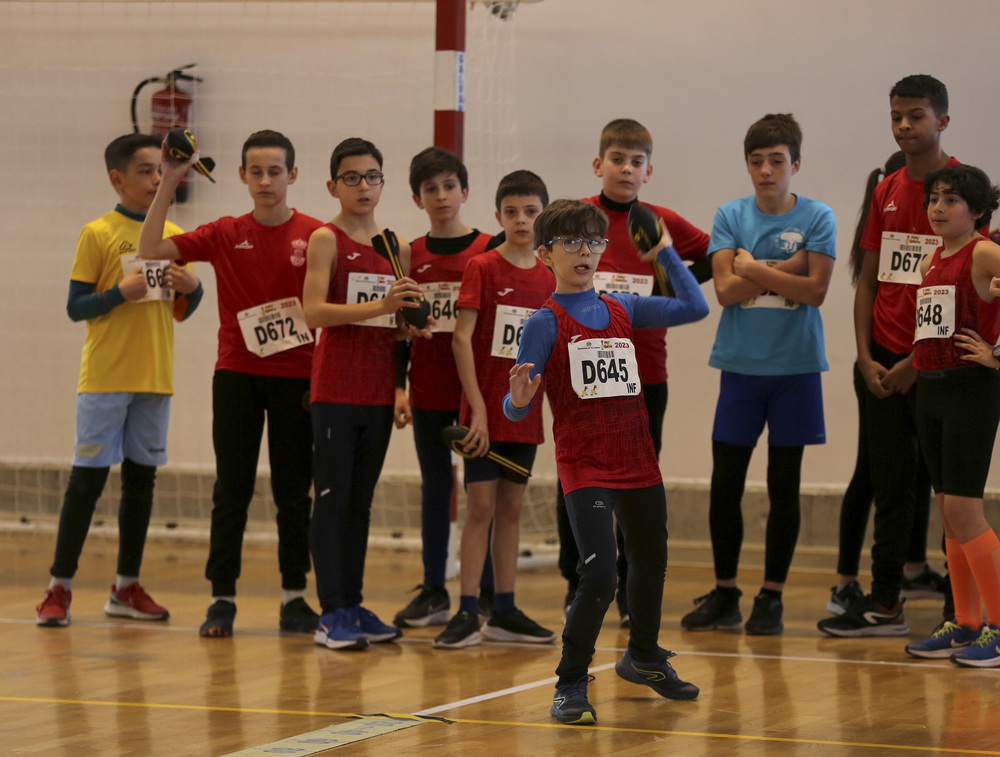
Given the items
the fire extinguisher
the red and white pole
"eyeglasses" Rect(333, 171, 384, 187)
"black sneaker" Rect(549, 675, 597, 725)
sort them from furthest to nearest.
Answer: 1. the fire extinguisher
2. the red and white pole
3. "eyeglasses" Rect(333, 171, 384, 187)
4. "black sneaker" Rect(549, 675, 597, 725)

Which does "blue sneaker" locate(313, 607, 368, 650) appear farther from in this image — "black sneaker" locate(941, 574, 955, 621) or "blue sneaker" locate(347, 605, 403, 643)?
"black sneaker" locate(941, 574, 955, 621)

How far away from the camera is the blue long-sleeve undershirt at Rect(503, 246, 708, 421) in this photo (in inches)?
118

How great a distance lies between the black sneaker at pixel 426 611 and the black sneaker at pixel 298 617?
0.28 m

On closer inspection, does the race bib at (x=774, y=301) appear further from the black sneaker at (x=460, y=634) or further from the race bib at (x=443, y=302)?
the black sneaker at (x=460, y=634)

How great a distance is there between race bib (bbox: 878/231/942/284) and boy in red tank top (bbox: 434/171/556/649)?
1078 millimetres

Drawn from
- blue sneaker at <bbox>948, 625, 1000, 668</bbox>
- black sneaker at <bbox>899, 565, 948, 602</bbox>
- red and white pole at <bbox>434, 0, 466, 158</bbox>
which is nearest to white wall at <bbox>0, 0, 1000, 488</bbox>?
red and white pole at <bbox>434, 0, 466, 158</bbox>

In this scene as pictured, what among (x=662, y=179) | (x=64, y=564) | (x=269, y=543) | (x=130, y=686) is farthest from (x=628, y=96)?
(x=130, y=686)

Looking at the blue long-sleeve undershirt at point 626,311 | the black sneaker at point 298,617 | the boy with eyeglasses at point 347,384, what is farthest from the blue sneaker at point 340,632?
the blue long-sleeve undershirt at point 626,311

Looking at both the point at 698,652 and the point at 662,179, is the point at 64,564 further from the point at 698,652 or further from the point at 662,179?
the point at 662,179

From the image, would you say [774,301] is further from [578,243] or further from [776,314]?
[578,243]

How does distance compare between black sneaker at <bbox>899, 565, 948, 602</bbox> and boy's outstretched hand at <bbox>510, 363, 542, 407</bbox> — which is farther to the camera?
black sneaker at <bbox>899, 565, 948, 602</bbox>

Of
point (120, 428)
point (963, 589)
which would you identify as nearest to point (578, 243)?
point (963, 589)

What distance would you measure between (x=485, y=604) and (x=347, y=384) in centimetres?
96

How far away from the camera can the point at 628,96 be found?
5.86 metres
